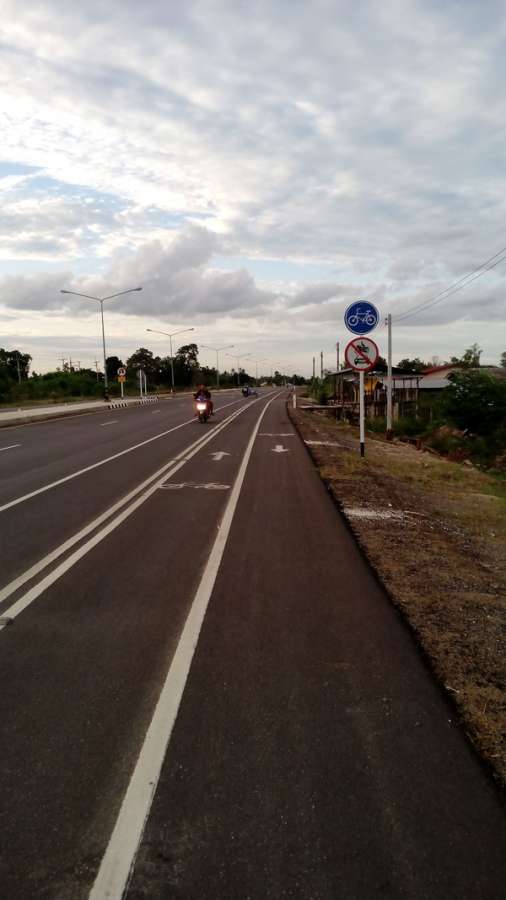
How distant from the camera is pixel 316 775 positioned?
10.5 ft

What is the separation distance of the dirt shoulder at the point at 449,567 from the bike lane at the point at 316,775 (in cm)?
19

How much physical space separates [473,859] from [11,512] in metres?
8.51

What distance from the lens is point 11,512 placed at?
973cm

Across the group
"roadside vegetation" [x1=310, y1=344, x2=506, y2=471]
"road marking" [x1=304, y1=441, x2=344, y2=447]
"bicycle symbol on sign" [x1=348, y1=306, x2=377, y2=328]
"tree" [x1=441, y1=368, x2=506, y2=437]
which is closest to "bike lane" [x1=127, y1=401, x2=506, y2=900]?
"bicycle symbol on sign" [x1=348, y1=306, x2=377, y2=328]

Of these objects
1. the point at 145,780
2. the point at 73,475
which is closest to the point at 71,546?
the point at 145,780

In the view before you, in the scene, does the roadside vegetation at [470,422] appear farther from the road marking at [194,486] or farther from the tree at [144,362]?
the tree at [144,362]

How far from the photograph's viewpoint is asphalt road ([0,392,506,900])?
2.62 m

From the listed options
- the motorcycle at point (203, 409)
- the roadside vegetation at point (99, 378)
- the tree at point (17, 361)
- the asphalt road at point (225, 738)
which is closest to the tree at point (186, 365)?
the roadside vegetation at point (99, 378)

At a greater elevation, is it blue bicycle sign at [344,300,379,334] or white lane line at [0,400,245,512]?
blue bicycle sign at [344,300,379,334]

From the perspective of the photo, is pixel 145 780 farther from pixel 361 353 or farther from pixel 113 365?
pixel 113 365

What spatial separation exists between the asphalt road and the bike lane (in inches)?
0.4

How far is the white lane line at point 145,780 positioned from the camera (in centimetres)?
257

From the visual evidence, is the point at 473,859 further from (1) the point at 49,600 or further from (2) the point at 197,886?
(1) the point at 49,600

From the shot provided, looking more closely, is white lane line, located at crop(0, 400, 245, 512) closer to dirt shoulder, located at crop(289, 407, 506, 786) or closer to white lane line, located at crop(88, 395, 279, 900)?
dirt shoulder, located at crop(289, 407, 506, 786)
